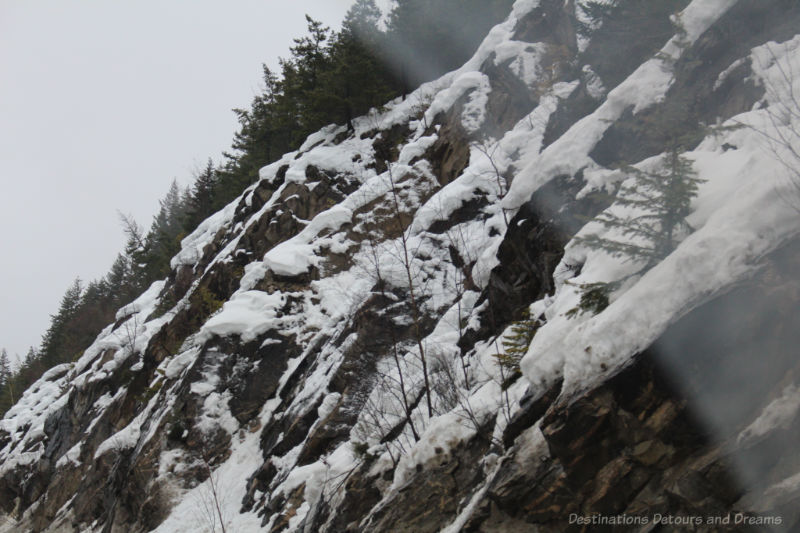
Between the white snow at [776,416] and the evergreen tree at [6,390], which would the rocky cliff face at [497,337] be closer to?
the white snow at [776,416]

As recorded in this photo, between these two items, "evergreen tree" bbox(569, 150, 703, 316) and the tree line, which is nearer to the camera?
"evergreen tree" bbox(569, 150, 703, 316)

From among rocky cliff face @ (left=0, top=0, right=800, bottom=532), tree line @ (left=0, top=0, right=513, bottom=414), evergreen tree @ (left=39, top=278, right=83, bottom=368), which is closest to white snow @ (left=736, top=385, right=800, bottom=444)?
rocky cliff face @ (left=0, top=0, right=800, bottom=532)

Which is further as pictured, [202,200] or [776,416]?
[202,200]

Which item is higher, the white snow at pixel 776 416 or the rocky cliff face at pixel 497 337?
the rocky cliff face at pixel 497 337

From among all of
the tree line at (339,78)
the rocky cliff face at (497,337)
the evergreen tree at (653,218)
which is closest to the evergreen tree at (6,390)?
the tree line at (339,78)

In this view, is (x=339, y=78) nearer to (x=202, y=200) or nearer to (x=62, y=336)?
(x=202, y=200)

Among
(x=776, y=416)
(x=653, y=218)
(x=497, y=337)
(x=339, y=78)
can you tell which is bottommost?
(x=776, y=416)

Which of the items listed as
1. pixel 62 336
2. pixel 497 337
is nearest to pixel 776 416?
pixel 497 337

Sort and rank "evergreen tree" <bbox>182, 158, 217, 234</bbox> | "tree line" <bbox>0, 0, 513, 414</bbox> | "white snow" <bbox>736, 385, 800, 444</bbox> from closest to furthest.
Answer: "white snow" <bbox>736, 385, 800, 444</bbox> → "tree line" <bbox>0, 0, 513, 414</bbox> → "evergreen tree" <bbox>182, 158, 217, 234</bbox>

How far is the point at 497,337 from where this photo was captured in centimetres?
972

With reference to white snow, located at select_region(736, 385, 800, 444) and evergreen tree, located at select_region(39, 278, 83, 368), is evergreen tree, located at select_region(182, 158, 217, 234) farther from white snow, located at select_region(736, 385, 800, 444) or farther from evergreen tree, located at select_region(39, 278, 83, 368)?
white snow, located at select_region(736, 385, 800, 444)

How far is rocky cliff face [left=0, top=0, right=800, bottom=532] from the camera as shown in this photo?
14.4ft

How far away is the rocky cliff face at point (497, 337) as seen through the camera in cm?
438

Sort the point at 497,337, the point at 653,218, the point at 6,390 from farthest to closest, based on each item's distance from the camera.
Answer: the point at 6,390, the point at 497,337, the point at 653,218
